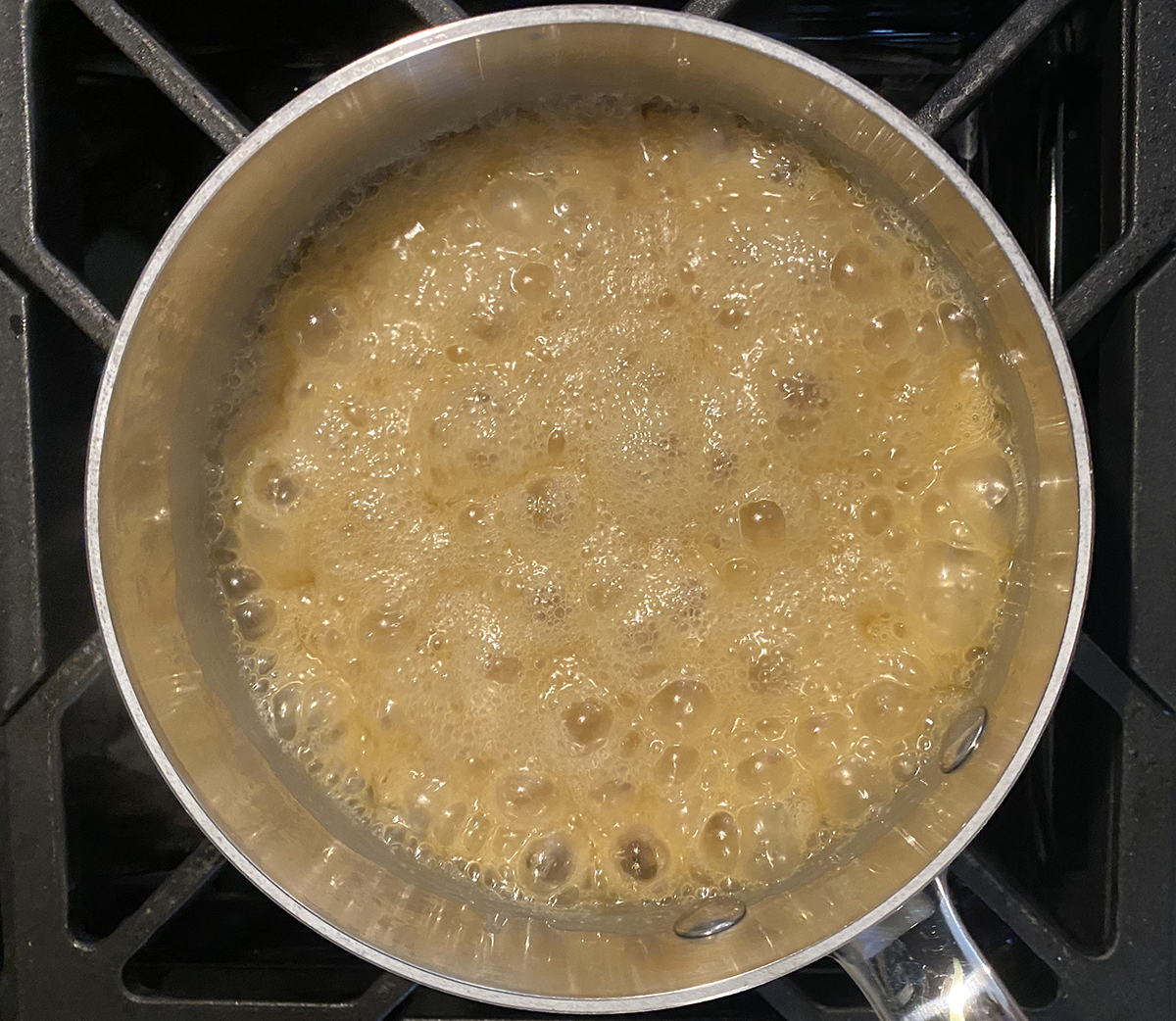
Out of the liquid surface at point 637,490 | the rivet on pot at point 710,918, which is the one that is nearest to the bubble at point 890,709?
the liquid surface at point 637,490

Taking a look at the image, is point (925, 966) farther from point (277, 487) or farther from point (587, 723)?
point (277, 487)

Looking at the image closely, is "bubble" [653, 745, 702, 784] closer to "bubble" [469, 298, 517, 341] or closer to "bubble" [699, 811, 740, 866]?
"bubble" [699, 811, 740, 866]

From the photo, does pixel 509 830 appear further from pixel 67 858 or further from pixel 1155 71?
pixel 1155 71

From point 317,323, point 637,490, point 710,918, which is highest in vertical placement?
→ point 317,323

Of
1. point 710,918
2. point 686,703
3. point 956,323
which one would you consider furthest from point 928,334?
point 710,918

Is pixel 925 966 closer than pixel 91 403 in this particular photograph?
Yes

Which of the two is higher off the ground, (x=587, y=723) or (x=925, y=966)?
(x=587, y=723)

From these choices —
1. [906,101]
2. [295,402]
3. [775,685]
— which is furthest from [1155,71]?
[295,402]
